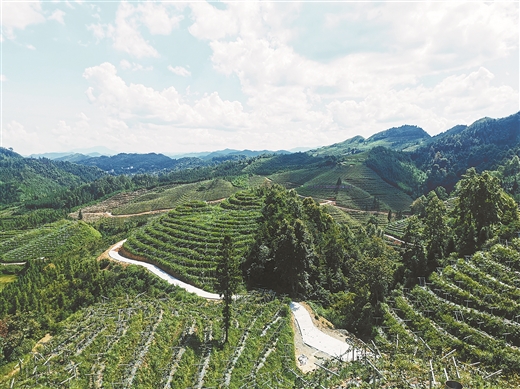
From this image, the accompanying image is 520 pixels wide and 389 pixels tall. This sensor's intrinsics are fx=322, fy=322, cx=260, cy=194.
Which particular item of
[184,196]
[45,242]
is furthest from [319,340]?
[184,196]

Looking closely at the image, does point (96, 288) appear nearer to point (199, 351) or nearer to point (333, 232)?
point (199, 351)

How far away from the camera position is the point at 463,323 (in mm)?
27500

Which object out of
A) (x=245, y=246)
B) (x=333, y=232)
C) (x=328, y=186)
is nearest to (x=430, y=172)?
(x=328, y=186)

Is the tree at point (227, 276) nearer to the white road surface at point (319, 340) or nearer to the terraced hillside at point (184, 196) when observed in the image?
the white road surface at point (319, 340)

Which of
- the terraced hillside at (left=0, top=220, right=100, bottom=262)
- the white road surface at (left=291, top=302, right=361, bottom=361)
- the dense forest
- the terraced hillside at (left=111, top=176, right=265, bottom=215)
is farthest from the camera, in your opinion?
the terraced hillside at (left=111, top=176, right=265, bottom=215)

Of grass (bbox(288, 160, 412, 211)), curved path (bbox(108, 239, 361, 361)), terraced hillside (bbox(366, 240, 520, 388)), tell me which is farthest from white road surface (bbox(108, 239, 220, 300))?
grass (bbox(288, 160, 412, 211))

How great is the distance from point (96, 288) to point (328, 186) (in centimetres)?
13479

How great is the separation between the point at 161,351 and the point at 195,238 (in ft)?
95.5

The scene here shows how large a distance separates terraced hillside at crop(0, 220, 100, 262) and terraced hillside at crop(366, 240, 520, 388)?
267ft

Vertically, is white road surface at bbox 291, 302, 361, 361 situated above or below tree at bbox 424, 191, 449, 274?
below

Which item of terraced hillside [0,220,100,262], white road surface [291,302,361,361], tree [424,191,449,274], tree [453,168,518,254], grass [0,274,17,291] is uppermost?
tree [453,168,518,254]

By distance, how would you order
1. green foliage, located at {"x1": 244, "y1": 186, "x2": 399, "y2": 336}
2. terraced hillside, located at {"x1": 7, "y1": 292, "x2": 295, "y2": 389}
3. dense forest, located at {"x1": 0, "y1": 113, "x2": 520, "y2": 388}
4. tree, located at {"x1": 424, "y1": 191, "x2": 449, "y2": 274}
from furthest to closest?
1. tree, located at {"x1": 424, "y1": 191, "x2": 449, "y2": 274}
2. green foliage, located at {"x1": 244, "y1": 186, "x2": 399, "y2": 336}
3. dense forest, located at {"x1": 0, "y1": 113, "x2": 520, "y2": 388}
4. terraced hillside, located at {"x1": 7, "y1": 292, "x2": 295, "y2": 389}

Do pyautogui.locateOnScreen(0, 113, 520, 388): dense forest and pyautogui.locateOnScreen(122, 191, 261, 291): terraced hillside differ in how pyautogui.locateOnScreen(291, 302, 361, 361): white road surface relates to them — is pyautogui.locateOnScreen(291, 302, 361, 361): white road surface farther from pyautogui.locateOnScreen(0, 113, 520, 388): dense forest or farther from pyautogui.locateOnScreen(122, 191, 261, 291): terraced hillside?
pyautogui.locateOnScreen(122, 191, 261, 291): terraced hillside

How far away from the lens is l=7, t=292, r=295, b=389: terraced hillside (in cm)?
2158
